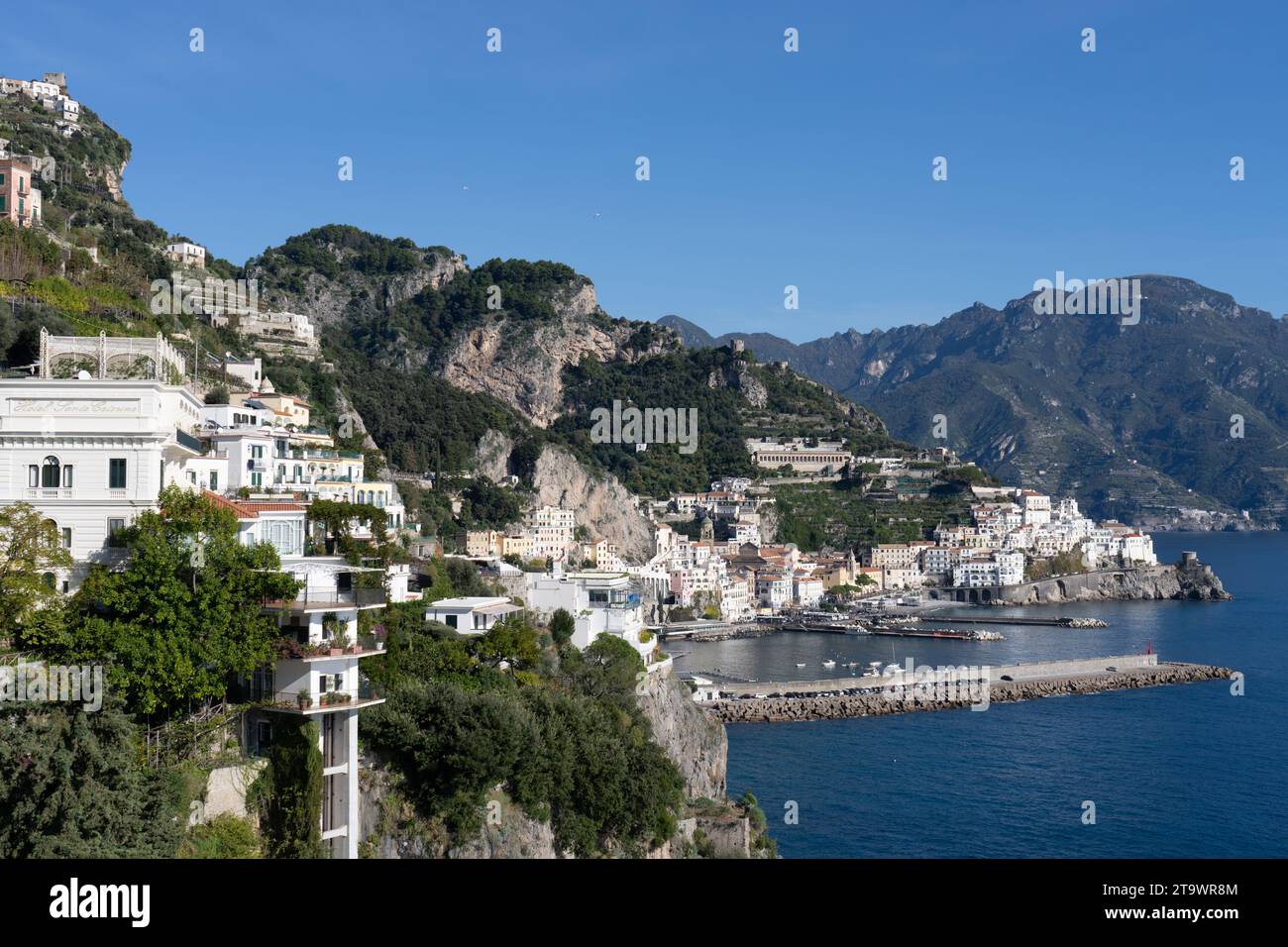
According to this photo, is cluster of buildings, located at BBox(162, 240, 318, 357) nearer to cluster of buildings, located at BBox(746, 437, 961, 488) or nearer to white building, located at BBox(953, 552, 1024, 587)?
white building, located at BBox(953, 552, 1024, 587)

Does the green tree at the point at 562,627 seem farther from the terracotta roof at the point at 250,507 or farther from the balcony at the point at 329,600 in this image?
the balcony at the point at 329,600

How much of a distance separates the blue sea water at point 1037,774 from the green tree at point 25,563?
46.2 feet

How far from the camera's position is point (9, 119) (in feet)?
123

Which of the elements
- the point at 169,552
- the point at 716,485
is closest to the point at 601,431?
the point at 716,485

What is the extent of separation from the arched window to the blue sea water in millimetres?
14005

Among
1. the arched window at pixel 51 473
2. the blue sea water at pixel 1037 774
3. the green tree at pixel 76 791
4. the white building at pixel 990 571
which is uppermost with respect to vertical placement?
the arched window at pixel 51 473

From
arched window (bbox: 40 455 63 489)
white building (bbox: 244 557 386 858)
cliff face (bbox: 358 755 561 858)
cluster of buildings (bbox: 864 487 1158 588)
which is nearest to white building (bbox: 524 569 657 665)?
cliff face (bbox: 358 755 561 858)

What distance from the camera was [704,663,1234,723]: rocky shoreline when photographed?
113 feet

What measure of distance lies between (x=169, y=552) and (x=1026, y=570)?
71.5m

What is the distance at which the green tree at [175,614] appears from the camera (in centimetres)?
972

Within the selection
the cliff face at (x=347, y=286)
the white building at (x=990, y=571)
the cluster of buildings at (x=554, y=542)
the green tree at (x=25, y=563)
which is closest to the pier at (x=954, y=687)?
the cluster of buildings at (x=554, y=542)

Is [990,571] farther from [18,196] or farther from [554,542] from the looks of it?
[18,196]

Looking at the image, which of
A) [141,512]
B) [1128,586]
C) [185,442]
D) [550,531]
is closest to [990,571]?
[1128,586]
